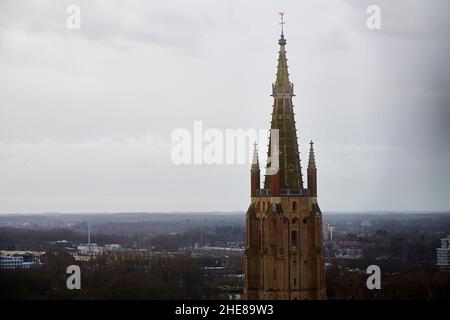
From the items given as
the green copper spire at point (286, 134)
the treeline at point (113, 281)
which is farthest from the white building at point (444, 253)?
the treeline at point (113, 281)

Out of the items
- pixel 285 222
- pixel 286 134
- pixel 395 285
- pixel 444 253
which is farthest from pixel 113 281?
pixel 444 253

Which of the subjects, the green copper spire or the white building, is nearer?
the green copper spire

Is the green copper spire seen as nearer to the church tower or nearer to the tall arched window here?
the church tower

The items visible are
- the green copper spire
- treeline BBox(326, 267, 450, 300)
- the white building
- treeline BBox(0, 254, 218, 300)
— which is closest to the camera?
treeline BBox(326, 267, 450, 300)

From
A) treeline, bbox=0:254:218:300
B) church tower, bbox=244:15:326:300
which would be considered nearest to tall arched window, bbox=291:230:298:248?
church tower, bbox=244:15:326:300

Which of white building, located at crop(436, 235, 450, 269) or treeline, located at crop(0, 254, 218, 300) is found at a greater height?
white building, located at crop(436, 235, 450, 269)
